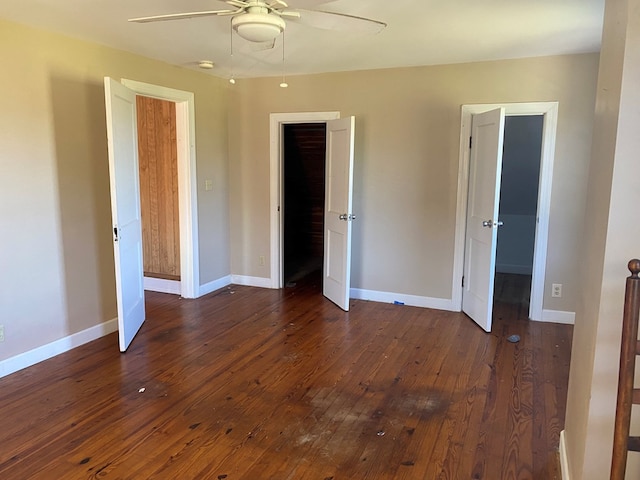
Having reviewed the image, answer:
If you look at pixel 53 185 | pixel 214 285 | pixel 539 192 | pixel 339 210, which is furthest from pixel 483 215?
pixel 53 185

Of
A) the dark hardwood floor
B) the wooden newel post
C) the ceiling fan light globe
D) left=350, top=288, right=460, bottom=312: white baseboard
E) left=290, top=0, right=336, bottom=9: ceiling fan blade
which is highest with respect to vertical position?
left=290, top=0, right=336, bottom=9: ceiling fan blade

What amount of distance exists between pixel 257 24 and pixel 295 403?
2.13 m

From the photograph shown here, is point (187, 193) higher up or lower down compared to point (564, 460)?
higher up

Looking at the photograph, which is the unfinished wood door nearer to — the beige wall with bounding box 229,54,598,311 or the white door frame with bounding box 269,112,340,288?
the beige wall with bounding box 229,54,598,311

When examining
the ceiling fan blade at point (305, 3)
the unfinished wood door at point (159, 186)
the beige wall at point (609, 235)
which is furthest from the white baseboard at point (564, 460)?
the unfinished wood door at point (159, 186)

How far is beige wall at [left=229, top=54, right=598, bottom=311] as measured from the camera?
4.07 m

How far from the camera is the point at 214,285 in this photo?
17.5 ft

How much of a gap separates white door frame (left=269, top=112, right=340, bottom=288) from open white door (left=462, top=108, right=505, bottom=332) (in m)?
1.65

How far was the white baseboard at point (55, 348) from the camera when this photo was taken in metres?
3.20

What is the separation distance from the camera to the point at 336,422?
2645 mm

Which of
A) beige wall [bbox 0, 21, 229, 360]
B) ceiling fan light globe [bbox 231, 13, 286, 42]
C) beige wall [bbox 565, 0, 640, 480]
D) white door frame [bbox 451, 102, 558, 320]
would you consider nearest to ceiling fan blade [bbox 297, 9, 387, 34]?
ceiling fan light globe [bbox 231, 13, 286, 42]

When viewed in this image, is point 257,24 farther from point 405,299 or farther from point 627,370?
point 405,299

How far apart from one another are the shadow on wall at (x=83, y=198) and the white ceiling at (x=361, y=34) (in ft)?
1.59

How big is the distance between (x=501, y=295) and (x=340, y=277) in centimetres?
190
